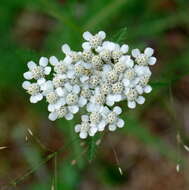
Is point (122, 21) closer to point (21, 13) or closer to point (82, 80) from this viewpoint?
point (21, 13)

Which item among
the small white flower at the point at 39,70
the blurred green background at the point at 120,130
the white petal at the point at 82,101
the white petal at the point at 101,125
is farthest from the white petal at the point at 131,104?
the blurred green background at the point at 120,130

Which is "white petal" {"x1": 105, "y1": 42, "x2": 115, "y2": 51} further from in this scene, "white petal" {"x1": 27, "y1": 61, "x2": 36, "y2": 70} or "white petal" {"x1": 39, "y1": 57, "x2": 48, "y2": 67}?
"white petal" {"x1": 27, "y1": 61, "x2": 36, "y2": 70}

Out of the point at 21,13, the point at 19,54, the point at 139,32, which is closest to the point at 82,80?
the point at 19,54

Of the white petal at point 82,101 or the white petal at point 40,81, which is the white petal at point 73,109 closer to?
the white petal at point 82,101

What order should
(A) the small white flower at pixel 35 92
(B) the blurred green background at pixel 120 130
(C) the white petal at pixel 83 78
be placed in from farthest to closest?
(B) the blurred green background at pixel 120 130
(A) the small white flower at pixel 35 92
(C) the white petal at pixel 83 78

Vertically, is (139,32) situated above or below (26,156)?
above

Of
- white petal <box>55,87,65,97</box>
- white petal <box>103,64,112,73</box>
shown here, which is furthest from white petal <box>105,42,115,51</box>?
white petal <box>55,87,65,97</box>
